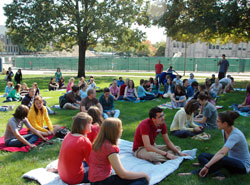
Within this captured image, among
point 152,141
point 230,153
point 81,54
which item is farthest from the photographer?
point 81,54

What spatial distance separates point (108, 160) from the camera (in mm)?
3441

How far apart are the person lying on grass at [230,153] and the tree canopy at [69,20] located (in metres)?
20.1

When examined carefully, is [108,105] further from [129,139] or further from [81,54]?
[81,54]

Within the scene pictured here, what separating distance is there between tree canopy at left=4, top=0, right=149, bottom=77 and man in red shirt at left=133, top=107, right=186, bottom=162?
19.4 m

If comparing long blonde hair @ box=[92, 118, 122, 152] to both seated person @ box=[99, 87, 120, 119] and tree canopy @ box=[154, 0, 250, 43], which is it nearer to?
seated person @ box=[99, 87, 120, 119]

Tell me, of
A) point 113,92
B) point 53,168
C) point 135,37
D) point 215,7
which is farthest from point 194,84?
point 135,37

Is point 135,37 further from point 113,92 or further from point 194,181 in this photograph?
point 194,181

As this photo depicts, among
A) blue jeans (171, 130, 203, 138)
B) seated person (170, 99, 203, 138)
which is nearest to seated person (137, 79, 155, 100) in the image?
seated person (170, 99, 203, 138)

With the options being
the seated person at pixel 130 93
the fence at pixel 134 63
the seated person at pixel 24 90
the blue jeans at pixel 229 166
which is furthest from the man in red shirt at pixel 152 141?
the fence at pixel 134 63

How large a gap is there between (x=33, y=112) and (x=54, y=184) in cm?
284

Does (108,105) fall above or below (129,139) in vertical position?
above

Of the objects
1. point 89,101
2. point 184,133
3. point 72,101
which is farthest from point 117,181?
point 72,101

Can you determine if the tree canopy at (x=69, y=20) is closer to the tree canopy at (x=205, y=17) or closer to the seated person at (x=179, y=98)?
the tree canopy at (x=205, y=17)

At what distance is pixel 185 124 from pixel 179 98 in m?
4.39
